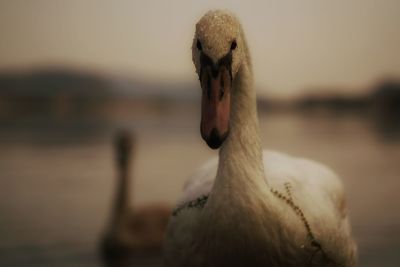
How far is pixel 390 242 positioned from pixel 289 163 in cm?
218

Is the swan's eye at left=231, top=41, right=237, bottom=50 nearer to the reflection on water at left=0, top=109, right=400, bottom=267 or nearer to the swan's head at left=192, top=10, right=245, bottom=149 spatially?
the swan's head at left=192, top=10, right=245, bottom=149

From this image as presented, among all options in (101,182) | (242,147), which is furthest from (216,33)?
(101,182)

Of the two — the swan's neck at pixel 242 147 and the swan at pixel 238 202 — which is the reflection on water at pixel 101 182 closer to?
the swan at pixel 238 202

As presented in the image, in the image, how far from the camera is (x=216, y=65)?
1312 mm

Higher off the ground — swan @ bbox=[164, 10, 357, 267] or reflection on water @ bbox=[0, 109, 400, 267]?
swan @ bbox=[164, 10, 357, 267]

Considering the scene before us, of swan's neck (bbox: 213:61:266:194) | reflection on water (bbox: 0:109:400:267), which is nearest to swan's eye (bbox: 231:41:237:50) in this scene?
swan's neck (bbox: 213:61:266:194)

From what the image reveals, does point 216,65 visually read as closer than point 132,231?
Yes

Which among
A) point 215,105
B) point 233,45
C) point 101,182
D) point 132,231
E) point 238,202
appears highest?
point 233,45

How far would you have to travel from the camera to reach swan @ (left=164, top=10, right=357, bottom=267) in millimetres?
1326

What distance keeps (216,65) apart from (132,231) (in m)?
2.79

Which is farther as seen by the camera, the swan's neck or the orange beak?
the swan's neck

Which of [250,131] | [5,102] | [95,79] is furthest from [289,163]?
[5,102]

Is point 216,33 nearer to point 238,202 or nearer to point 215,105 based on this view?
point 215,105

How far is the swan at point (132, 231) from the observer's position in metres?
3.91
